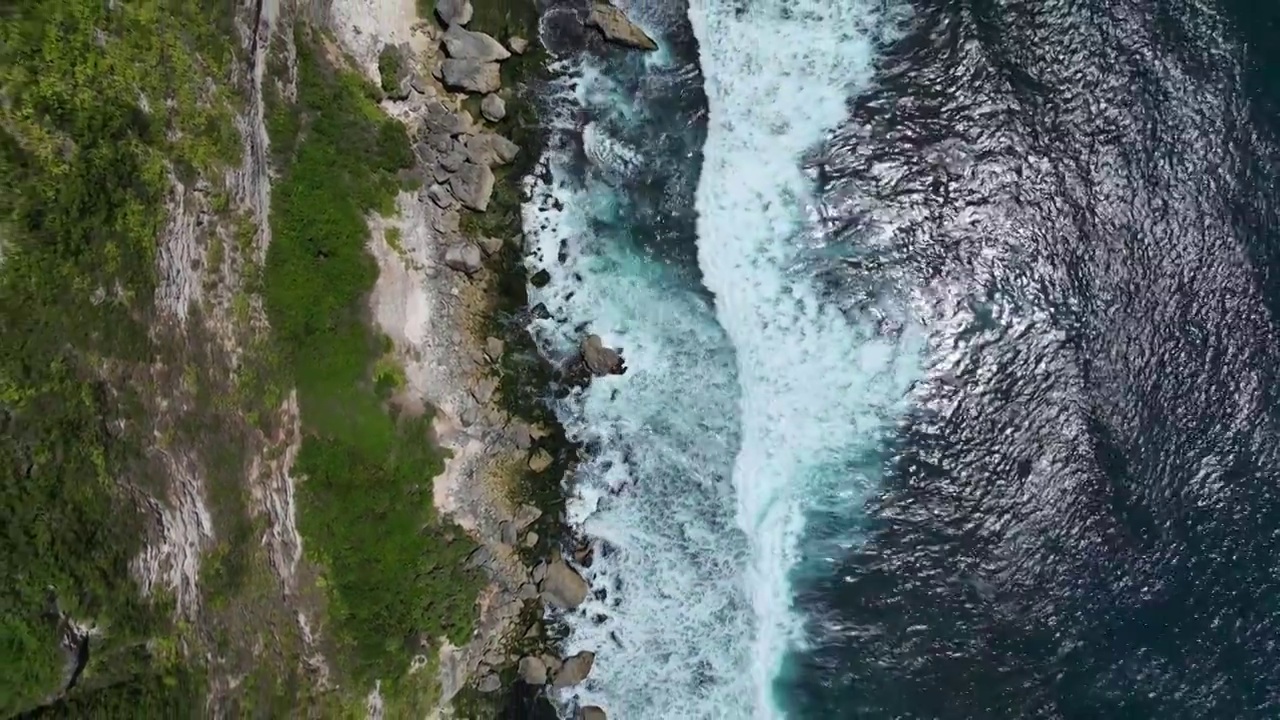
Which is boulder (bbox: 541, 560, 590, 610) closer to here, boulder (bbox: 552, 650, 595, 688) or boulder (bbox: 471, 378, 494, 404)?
boulder (bbox: 552, 650, 595, 688)

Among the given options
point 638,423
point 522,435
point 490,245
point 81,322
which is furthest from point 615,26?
point 81,322

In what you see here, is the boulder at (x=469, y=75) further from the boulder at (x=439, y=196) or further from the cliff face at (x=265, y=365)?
the boulder at (x=439, y=196)

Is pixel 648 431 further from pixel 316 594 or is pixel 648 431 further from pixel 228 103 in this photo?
pixel 228 103

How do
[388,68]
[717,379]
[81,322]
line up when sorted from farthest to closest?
[717,379] → [388,68] → [81,322]

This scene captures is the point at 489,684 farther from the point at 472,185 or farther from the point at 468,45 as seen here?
the point at 468,45

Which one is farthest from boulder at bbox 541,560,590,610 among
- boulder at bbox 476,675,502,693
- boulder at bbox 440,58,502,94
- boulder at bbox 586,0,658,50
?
boulder at bbox 586,0,658,50

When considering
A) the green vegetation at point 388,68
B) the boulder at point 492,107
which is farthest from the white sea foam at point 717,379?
the green vegetation at point 388,68

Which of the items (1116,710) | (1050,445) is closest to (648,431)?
(1050,445)
